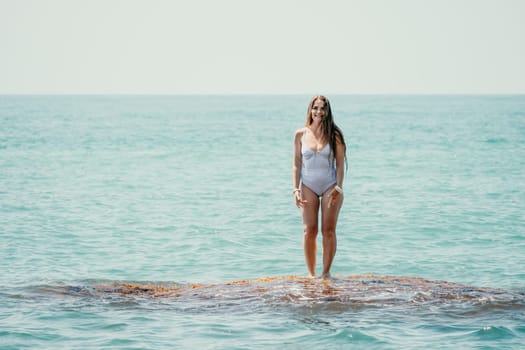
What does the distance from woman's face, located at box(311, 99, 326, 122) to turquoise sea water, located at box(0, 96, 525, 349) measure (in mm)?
2140

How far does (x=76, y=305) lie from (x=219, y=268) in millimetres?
4616

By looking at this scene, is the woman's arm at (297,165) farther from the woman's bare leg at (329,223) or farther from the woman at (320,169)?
the woman's bare leg at (329,223)

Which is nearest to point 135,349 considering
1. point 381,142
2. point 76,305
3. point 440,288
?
point 76,305

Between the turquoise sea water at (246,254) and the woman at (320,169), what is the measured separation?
2.64 ft

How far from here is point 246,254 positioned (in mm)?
15203

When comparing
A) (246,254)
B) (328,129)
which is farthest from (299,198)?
(246,254)

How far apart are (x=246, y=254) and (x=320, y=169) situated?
6134 mm

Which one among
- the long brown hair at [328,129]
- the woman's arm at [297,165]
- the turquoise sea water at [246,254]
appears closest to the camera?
the turquoise sea water at [246,254]

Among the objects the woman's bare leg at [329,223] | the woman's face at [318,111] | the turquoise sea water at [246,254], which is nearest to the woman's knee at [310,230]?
the woman's bare leg at [329,223]

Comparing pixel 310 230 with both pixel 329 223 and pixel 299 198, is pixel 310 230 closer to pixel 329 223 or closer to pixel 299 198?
pixel 329 223

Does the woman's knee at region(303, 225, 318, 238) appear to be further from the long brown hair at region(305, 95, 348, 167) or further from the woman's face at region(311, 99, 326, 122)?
the woman's face at region(311, 99, 326, 122)

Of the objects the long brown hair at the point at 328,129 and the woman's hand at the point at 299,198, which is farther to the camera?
the woman's hand at the point at 299,198

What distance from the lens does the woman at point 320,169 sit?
9.27m

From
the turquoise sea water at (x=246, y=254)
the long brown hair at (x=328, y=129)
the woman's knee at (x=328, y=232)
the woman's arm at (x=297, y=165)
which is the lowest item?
the turquoise sea water at (x=246, y=254)
